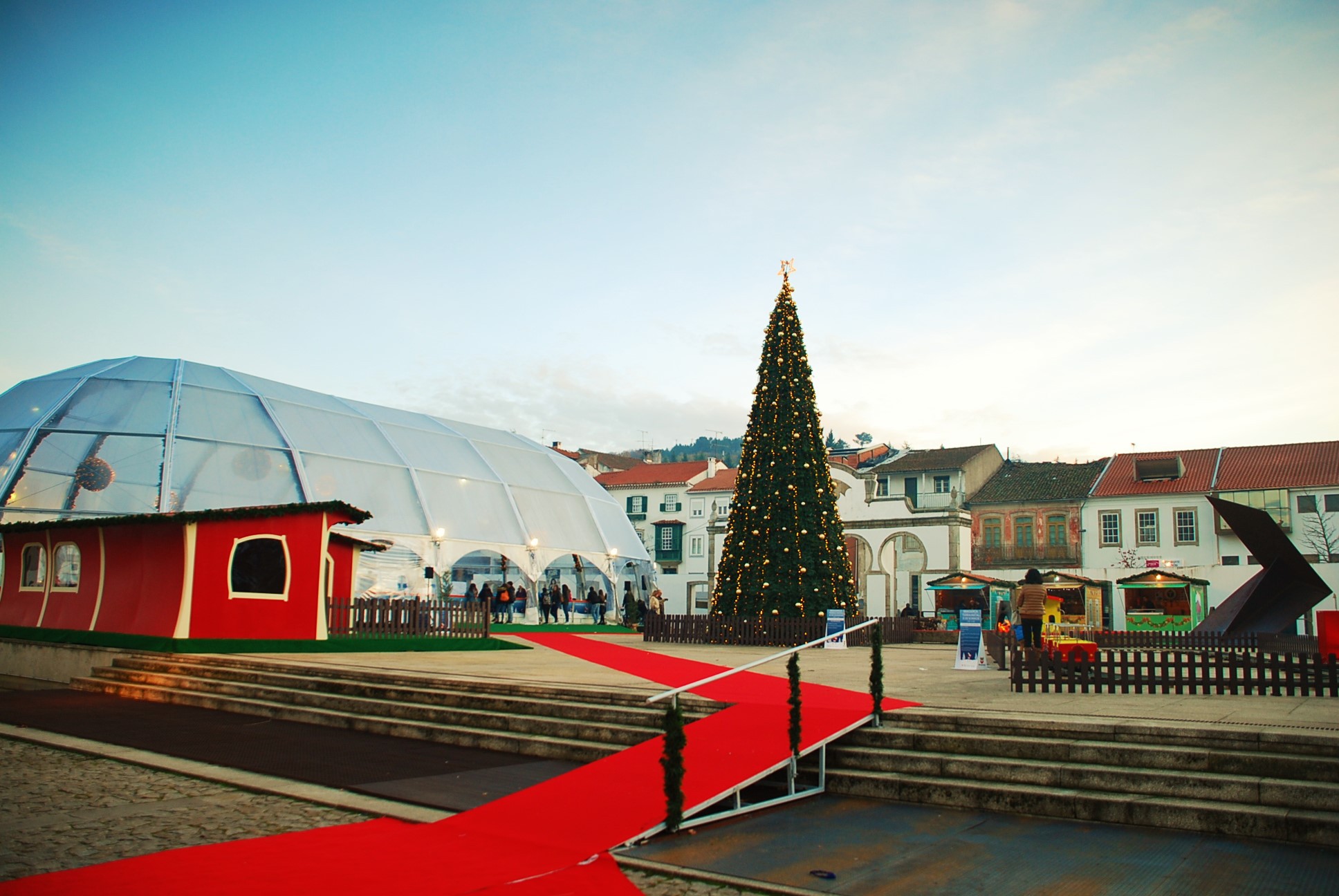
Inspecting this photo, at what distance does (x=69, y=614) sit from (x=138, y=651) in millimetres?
4158

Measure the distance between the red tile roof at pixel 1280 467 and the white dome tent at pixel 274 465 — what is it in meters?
29.0

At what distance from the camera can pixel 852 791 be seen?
7848 mm

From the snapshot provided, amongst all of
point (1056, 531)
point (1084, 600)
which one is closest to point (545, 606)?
point (1084, 600)

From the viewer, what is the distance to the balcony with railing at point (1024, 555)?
45.4m

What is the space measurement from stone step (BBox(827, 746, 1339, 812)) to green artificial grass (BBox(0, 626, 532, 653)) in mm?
13577

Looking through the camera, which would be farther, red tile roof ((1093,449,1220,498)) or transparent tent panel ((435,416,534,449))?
red tile roof ((1093,449,1220,498))

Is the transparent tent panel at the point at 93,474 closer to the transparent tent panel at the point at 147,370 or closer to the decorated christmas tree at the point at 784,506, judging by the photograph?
the transparent tent panel at the point at 147,370

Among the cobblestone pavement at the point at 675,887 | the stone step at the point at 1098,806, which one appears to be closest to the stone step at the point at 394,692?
the stone step at the point at 1098,806

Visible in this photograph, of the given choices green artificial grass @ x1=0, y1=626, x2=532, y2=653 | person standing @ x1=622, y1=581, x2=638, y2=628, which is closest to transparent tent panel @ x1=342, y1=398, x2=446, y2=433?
person standing @ x1=622, y1=581, x2=638, y2=628

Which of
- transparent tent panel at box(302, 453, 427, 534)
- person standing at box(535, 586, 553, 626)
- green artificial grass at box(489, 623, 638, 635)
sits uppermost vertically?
transparent tent panel at box(302, 453, 427, 534)

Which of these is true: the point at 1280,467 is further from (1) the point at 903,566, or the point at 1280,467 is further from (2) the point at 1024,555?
(1) the point at 903,566

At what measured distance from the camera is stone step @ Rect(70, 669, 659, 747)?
9.48 meters

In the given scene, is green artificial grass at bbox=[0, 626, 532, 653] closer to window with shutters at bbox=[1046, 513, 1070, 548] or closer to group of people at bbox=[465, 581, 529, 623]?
group of people at bbox=[465, 581, 529, 623]

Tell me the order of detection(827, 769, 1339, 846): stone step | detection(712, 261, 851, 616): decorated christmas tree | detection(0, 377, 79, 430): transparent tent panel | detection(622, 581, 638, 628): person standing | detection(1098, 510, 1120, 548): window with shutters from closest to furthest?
detection(827, 769, 1339, 846): stone step, detection(712, 261, 851, 616): decorated christmas tree, detection(0, 377, 79, 430): transparent tent panel, detection(622, 581, 638, 628): person standing, detection(1098, 510, 1120, 548): window with shutters
